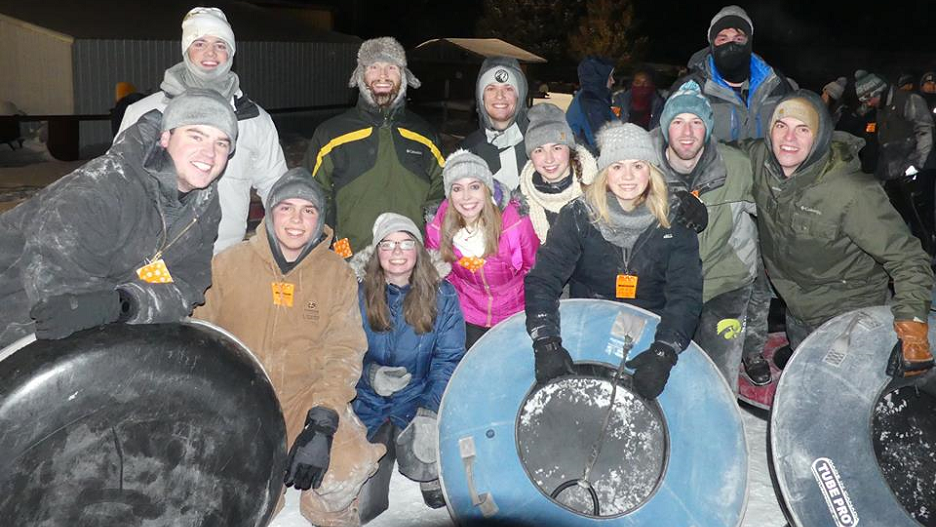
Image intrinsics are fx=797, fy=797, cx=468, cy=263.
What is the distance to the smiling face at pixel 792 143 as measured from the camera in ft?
10.7

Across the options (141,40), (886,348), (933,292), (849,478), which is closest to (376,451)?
(849,478)

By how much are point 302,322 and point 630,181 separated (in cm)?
139

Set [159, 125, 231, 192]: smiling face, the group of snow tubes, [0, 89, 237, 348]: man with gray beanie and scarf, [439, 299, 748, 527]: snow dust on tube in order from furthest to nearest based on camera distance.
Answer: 1. [439, 299, 748, 527]: snow dust on tube
2. [159, 125, 231, 192]: smiling face
3. the group of snow tubes
4. [0, 89, 237, 348]: man with gray beanie and scarf

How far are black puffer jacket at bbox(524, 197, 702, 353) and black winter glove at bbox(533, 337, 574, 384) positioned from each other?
5.0 inches

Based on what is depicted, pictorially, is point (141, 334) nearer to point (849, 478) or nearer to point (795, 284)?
point (849, 478)

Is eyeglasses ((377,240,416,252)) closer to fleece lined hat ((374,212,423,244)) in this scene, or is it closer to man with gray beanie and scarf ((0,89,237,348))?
fleece lined hat ((374,212,423,244))

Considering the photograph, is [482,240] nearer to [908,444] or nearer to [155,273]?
[155,273]

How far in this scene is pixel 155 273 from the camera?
2.51 meters

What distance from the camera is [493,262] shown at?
11.5ft

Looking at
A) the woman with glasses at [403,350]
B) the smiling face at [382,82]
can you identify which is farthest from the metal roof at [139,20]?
the woman with glasses at [403,350]

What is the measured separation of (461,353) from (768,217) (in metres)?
1.45

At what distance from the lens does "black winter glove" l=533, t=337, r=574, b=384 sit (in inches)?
113

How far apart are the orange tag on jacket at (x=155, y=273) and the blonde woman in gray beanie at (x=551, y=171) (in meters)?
1.66

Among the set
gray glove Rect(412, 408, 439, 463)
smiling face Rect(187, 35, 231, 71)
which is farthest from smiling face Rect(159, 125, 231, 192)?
gray glove Rect(412, 408, 439, 463)
